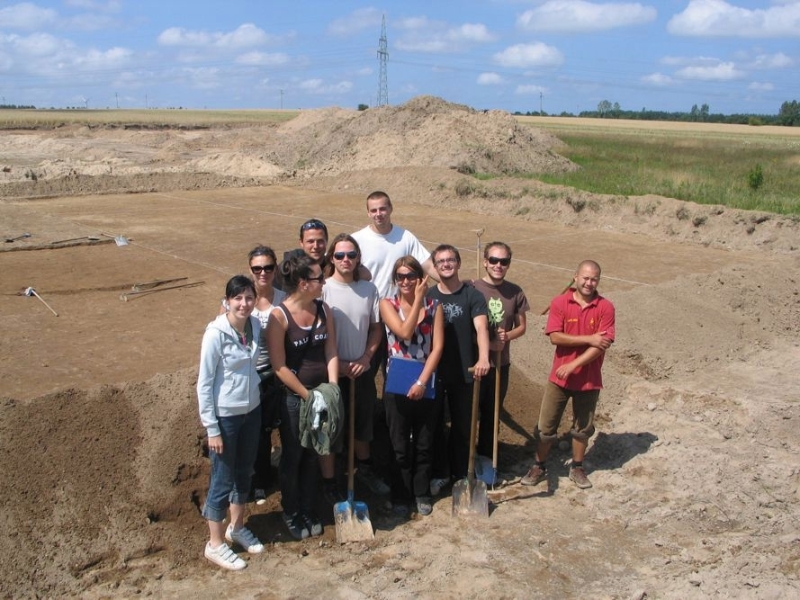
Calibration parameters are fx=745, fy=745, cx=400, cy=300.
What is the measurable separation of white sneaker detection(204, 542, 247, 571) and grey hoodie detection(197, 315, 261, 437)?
2.68ft

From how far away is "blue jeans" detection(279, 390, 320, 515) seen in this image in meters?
4.53

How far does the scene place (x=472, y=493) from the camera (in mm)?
5059

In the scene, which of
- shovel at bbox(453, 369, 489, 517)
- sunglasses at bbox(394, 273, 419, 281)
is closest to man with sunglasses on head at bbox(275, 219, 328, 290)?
sunglasses at bbox(394, 273, 419, 281)

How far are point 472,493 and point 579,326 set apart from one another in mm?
1342

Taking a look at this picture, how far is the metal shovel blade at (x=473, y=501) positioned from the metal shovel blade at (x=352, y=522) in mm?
632

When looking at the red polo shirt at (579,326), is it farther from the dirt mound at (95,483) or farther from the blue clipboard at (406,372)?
the dirt mound at (95,483)

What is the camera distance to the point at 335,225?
16594mm

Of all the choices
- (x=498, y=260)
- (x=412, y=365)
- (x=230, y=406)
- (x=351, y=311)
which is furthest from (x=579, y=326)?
(x=230, y=406)

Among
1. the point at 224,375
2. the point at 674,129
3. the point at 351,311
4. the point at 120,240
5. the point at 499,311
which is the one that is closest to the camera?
the point at 224,375

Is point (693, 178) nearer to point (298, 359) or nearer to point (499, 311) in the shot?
point (499, 311)

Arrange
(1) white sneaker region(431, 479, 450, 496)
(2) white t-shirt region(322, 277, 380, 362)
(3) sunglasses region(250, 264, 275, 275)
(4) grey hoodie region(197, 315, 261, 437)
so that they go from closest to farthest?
1. (4) grey hoodie region(197, 315, 261, 437)
2. (3) sunglasses region(250, 264, 275, 275)
3. (2) white t-shirt region(322, 277, 380, 362)
4. (1) white sneaker region(431, 479, 450, 496)

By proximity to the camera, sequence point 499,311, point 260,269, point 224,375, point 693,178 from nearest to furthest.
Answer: point 224,375 → point 260,269 → point 499,311 → point 693,178

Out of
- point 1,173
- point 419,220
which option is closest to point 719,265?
point 419,220

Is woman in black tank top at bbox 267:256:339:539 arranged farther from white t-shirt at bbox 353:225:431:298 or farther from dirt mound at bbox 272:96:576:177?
dirt mound at bbox 272:96:576:177
